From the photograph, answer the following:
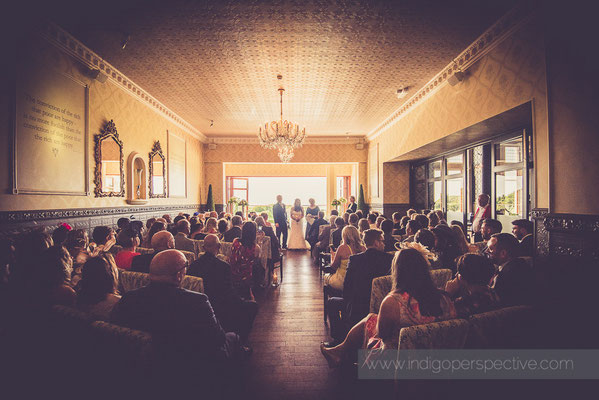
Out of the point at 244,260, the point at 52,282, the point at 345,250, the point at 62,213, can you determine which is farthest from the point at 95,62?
the point at 345,250

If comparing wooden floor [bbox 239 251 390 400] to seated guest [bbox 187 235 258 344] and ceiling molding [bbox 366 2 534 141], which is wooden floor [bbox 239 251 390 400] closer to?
seated guest [bbox 187 235 258 344]

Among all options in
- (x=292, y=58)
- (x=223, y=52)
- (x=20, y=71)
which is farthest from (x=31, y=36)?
(x=292, y=58)

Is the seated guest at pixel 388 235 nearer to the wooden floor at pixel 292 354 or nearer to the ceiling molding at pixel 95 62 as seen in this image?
the wooden floor at pixel 292 354

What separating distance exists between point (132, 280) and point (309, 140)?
9.53 m

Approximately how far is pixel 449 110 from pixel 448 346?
504cm

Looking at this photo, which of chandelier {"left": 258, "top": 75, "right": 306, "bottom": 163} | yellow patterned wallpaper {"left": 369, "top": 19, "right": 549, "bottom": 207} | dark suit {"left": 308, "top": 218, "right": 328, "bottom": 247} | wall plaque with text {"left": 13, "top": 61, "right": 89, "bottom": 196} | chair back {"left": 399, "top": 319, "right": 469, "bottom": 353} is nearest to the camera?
chair back {"left": 399, "top": 319, "right": 469, "bottom": 353}

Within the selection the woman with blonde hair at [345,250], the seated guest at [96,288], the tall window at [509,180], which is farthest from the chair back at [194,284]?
the tall window at [509,180]

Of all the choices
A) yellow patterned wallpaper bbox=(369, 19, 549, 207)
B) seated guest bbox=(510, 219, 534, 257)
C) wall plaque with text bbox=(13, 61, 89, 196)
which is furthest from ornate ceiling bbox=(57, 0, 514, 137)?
seated guest bbox=(510, 219, 534, 257)

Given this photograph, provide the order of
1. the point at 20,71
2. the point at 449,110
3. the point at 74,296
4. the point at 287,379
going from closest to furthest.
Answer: the point at 74,296 → the point at 287,379 → the point at 20,71 → the point at 449,110

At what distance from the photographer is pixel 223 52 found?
458 cm

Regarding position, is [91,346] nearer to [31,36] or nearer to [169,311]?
[169,311]

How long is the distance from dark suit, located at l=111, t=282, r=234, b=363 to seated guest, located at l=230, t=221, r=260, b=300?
1964mm

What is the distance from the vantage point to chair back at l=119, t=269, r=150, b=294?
221cm

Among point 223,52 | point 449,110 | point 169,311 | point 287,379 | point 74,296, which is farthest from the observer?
point 449,110
